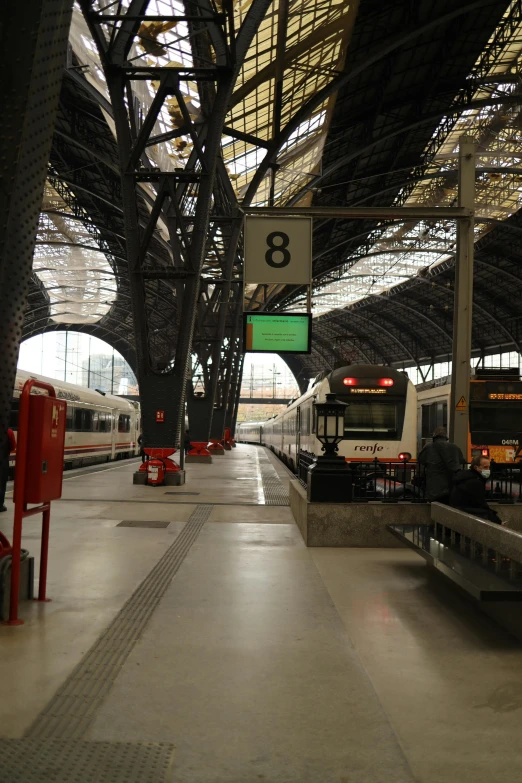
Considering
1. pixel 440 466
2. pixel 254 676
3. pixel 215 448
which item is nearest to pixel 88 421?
pixel 215 448

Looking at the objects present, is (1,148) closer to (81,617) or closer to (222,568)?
(81,617)

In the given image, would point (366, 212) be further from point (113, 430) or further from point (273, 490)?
point (113, 430)

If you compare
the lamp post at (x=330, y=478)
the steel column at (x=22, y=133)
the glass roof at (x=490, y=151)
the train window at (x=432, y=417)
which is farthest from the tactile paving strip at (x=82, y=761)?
the glass roof at (x=490, y=151)

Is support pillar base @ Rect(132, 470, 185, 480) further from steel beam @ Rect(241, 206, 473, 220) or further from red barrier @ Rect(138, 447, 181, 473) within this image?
steel beam @ Rect(241, 206, 473, 220)

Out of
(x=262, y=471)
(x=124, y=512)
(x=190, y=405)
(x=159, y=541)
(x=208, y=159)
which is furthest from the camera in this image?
(x=190, y=405)

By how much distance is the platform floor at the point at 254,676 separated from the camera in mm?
3357

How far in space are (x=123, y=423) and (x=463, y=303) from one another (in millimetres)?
→ 27706

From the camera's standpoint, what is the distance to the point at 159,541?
975 cm

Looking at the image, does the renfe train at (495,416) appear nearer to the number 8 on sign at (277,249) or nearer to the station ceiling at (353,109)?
the station ceiling at (353,109)

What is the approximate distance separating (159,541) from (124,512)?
10.1 ft

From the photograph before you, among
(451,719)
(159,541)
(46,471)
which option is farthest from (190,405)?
(451,719)

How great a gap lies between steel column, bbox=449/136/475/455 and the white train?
37.8 ft

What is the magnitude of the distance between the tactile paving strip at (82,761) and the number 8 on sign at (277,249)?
10385 mm

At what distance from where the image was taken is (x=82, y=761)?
10.7 ft
